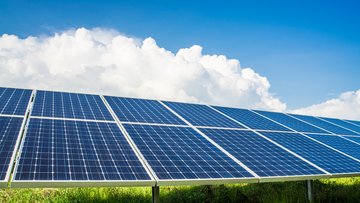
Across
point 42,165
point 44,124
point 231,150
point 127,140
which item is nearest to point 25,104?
point 44,124

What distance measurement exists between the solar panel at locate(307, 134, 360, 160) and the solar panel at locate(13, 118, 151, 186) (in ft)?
25.7

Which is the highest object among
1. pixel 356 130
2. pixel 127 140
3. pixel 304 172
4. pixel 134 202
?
pixel 356 130

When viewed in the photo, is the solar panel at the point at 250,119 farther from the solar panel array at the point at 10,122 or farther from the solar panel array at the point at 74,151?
the solar panel array at the point at 10,122

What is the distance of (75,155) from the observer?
7.62 meters

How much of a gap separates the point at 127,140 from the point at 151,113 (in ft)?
11.0

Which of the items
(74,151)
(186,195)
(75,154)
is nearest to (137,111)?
(186,195)

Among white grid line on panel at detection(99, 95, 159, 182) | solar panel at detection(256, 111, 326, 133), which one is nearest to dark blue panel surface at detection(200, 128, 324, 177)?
white grid line on panel at detection(99, 95, 159, 182)

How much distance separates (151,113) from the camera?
12406 mm

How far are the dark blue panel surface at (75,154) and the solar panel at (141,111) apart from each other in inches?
67.6

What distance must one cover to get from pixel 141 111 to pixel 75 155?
5.06m

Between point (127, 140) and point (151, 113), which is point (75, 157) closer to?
point (127, 140)

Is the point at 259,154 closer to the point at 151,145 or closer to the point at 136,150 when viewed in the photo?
the point at 151,145

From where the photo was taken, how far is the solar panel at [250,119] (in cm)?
1361

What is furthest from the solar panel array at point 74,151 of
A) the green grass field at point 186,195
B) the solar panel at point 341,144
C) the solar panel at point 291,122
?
the solar panel at point 291,122
